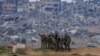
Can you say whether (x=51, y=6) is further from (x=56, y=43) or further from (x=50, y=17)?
(x=56, y=43)

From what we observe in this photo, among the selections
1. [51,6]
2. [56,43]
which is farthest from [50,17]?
[56,43]

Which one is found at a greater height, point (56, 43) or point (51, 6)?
point (56, 43)

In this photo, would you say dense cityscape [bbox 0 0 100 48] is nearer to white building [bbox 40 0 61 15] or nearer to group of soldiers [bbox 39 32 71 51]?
white building [bbox 40 0 61 15]

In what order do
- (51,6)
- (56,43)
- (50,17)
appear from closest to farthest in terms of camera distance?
(56,43)
(51,6)
(50,17)

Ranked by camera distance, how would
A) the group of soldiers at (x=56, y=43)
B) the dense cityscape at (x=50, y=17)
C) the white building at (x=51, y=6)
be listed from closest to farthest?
the group of soldiers at (x=56, y=43)
the dense cityscape at (x=50, y=17)
the white building at (x=51, y=6)

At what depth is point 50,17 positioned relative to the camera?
140ft

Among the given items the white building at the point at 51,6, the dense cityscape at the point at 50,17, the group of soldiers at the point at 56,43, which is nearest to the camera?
the group of soldiers at the point at 56,43

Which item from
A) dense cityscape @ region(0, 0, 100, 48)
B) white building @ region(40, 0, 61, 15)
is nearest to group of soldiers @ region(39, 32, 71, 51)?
dense cityscape @ region(0, 0, 100, 48)

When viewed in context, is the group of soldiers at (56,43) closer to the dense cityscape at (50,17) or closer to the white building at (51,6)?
the dense cityscape at (50,17)

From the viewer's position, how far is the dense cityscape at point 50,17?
126ft

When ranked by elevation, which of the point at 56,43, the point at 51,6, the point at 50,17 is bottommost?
the point at 50,17

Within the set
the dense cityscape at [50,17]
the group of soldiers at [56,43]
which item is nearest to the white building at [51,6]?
the dense cityscape at [50,17]

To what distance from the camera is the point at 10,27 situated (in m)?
38.7

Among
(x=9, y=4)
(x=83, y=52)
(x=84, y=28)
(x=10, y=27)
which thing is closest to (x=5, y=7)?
(x=9, y=4)
